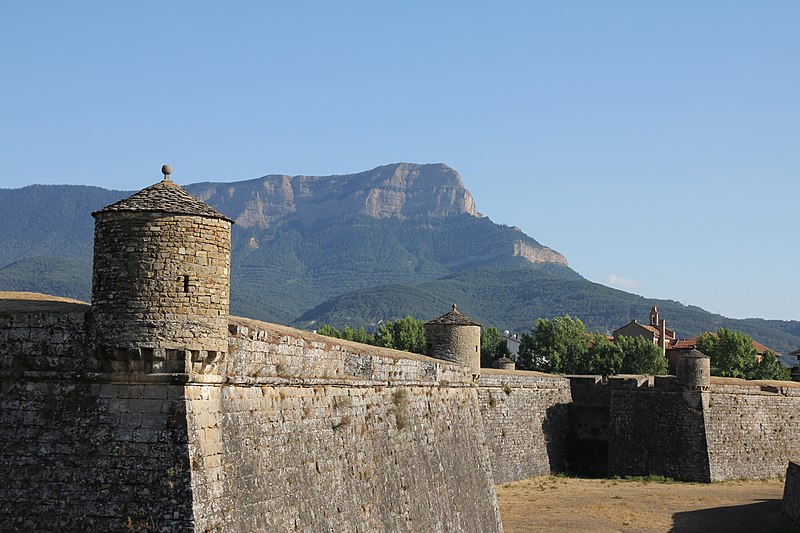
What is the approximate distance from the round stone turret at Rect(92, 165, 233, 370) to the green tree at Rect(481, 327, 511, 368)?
82.5m

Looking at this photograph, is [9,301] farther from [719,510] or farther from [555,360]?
[555,360]

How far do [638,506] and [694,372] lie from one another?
404 inches

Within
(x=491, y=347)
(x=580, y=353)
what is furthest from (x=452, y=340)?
(x=491, y=347)

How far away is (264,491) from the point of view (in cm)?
1534

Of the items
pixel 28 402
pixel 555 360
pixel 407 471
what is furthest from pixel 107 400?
pixel 555 360

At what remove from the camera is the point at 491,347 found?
106 meters

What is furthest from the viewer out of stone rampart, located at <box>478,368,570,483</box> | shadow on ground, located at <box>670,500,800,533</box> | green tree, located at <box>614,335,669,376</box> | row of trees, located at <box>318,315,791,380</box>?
row of trees, located at <box>318,315,791,380</box>

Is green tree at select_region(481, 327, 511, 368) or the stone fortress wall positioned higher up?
green tree at select_region(481, 327, 511, 368)

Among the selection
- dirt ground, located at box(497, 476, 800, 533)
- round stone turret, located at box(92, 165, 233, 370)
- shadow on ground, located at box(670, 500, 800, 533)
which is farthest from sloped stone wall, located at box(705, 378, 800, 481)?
round stone turret, located at box(92, 165, 233, 370)

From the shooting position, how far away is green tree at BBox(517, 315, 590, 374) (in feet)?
284

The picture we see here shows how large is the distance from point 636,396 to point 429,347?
52.6 ft

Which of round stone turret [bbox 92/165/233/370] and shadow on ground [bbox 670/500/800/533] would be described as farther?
shadow on ground [bbox 670/500/800/533]

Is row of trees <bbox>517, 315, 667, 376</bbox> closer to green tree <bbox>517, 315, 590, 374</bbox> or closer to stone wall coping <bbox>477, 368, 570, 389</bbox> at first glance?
green tree <bbox>517, 315, 590, 374</bbox>

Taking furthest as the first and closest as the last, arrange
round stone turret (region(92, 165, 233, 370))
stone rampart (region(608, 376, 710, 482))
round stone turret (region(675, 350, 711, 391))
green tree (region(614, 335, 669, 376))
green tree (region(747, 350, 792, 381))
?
green tree (region(614, 335, 669, 376)) → green tree (region(747, 350, 792, 381)) → round stone turret (region(675, 350, 711, 391)) → stone rampart (region(608, 376, 710, 482)) → round stone turret (region(92, 165, 233, 370))
